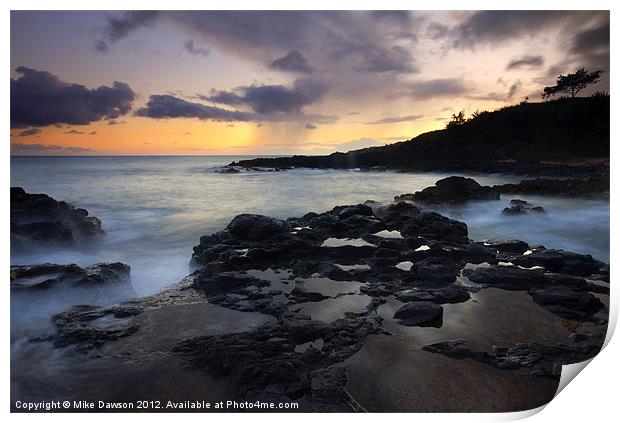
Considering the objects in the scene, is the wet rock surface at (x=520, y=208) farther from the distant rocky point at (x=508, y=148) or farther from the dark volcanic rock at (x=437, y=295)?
the dark volcanic rock at (x=437, y=295)

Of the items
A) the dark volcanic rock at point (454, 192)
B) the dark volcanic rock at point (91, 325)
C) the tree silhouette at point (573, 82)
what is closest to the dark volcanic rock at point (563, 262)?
the dark volcanic rock at point (454, 192)

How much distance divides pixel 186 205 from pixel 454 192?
4409 mm

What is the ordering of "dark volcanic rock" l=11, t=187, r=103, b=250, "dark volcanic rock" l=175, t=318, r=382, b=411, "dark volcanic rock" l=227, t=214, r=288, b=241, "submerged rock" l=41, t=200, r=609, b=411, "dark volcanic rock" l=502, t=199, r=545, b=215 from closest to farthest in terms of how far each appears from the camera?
"dark volcanic rock" l=175, t=318, r=382, b=411 → "submerged rock" l=41, t=200, r=609, b=411 → "dark volcanic rock" l=11, t=187, r=103, b=250 → "dark volcanic rock" l=227, t=214, r=288, b=241 → "dark volcanic rock" l=502, t=199, r=545, b=215

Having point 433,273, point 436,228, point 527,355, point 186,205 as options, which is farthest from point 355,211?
point 527,355

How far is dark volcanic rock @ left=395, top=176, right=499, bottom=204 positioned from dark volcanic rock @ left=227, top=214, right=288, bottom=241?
2.28m

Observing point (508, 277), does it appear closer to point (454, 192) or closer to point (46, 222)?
point (454, 192)

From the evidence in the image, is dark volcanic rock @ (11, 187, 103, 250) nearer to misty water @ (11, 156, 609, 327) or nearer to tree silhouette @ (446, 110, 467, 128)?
misty water @ (11, 156, 609, 327)

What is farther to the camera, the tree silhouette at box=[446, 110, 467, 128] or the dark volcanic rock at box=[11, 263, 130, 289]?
the tree silhouette at box=[446, 110, 467, 128]

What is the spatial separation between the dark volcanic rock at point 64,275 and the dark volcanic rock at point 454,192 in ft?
14.3

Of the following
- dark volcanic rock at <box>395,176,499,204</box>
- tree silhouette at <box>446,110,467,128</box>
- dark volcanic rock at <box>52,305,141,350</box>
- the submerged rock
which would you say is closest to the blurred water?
dark volcanic rock at <box>395,176,499,204</box>

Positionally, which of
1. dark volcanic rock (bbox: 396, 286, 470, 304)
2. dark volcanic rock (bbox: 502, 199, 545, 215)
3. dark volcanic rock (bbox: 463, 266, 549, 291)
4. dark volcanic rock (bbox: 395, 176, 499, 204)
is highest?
dark volcanic rock (bbox: 395, 176, 499, 204)

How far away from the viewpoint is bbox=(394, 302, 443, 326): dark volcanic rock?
3516mm

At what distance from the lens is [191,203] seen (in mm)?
5383
